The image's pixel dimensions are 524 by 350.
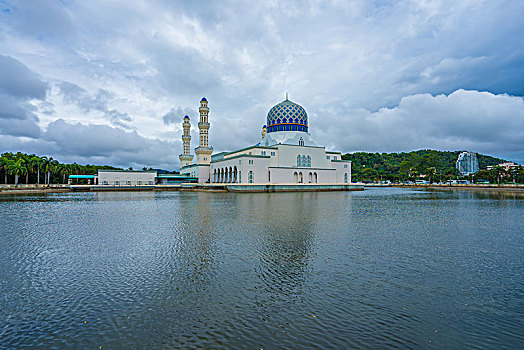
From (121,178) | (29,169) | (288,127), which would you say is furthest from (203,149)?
(29,169)

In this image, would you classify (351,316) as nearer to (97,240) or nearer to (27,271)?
(27,271)

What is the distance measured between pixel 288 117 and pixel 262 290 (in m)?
51.2

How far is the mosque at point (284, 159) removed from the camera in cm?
A: 5056

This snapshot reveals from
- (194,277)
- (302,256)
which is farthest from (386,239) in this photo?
(194,277)

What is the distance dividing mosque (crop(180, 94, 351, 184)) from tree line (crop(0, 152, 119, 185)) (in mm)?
28262

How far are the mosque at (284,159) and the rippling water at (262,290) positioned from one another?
130 feet

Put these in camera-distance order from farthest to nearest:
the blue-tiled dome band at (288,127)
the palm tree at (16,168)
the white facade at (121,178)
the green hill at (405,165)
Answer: the green hill at (405,165) < the white facade at (121,178) < the blue-tiled dome band at (288,127) < the palm tree at (16,168)

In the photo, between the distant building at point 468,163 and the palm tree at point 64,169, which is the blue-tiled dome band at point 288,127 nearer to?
the palm tree at point 64,169

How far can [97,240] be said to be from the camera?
10.3 m

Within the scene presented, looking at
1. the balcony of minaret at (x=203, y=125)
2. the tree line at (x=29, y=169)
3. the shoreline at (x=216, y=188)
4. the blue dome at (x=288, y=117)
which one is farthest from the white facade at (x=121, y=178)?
the blue dome at (x=288, y=117)

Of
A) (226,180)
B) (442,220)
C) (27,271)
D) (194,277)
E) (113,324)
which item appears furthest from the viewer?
(226,180)

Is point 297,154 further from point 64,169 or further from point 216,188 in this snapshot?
point 64,169

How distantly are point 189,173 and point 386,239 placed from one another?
64.8 metres

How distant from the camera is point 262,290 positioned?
19.3 feet
